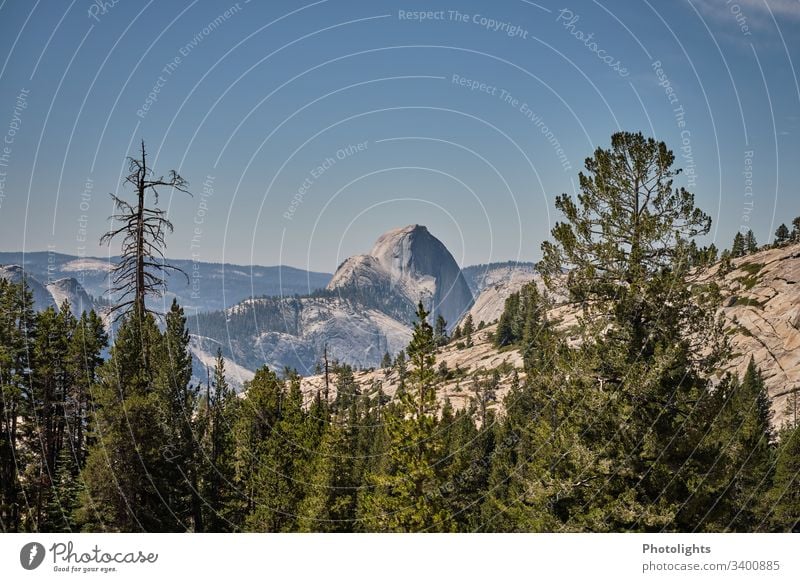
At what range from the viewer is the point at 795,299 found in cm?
13438

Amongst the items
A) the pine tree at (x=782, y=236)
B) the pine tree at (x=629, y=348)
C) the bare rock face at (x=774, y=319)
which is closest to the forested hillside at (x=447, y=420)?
the pine tree at (x=629, y=348)

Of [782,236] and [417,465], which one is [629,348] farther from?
[782,236]

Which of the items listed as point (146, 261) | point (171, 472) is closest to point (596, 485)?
point (146, 261)

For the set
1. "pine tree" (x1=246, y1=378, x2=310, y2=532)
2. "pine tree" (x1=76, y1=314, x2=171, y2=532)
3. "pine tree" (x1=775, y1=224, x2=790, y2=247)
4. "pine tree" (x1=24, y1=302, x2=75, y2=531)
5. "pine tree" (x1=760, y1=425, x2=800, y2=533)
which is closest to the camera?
"pine tree" (x1=76, y1=314, x2=171, y2=532)

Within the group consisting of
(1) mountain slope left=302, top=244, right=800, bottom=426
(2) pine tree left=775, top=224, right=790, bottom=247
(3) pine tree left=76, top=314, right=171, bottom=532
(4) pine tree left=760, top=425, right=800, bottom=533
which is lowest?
(4) pine tree left=760, top=425, right=800, bottom=533

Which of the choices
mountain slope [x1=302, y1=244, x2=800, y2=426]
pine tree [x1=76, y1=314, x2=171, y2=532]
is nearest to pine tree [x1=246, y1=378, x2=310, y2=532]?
pine tree [x1=76, y1=314, x2=171, y2=532]

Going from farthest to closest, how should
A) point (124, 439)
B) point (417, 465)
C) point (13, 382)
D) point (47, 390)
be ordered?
1. point (47, 390)
2. point (13, 382)
3. point (417, 465)
4. point (124, 439)

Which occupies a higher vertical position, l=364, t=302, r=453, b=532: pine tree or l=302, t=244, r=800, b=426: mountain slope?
l=302, t=244, r=800, b=426: mountain slope

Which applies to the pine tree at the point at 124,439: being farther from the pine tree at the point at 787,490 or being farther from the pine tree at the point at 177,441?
the pine tree at the point at 787,490

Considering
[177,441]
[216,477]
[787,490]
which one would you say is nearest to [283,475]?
[177,441]

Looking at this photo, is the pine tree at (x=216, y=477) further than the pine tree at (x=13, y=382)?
Yes

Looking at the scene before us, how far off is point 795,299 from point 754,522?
97.4 meters

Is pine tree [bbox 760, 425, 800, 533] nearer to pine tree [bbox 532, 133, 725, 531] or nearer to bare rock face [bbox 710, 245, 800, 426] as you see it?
pine tree [bbox 532, 133, 725, 531]
